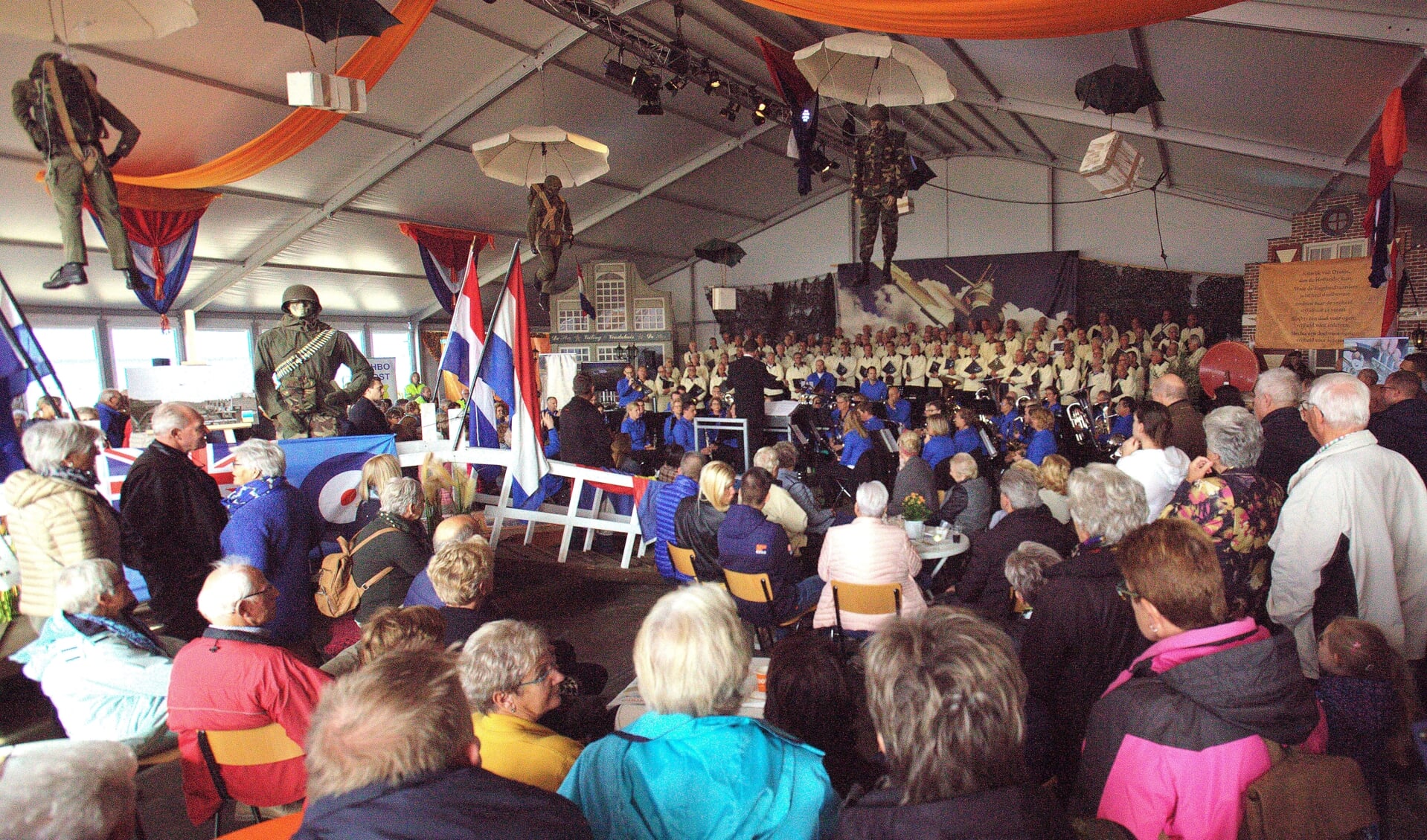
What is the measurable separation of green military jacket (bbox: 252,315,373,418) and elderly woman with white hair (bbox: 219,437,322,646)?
1.32 meters

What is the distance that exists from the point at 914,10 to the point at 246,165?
22.1ft

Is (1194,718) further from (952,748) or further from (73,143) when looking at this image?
(73,143)

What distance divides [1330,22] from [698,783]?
5.79 m

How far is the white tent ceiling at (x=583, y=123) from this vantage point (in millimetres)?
5715

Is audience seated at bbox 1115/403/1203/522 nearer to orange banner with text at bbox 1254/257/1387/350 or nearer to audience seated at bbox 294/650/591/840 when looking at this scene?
audience seated at bbox 294/650/591/840

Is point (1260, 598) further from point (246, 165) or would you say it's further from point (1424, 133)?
point (246, 165)

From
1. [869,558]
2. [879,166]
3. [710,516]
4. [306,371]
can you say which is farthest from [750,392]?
[869,558]

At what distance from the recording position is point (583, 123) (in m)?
10.9

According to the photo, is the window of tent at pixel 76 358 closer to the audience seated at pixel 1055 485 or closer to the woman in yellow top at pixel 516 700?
the woman in yellow top at pixel 516 700

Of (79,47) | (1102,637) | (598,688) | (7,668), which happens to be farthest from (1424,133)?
(79,47)

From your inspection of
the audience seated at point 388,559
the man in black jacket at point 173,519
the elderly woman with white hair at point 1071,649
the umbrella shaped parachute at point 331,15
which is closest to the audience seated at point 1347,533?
the elderly woman with white hair at point 1071,649

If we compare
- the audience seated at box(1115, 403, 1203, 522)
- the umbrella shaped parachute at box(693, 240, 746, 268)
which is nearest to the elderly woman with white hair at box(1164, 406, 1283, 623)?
the audience seated at box(1115, 403, 1203, 522)

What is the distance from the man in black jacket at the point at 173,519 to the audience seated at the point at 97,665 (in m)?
0.82

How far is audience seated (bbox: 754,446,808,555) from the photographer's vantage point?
4.19m
